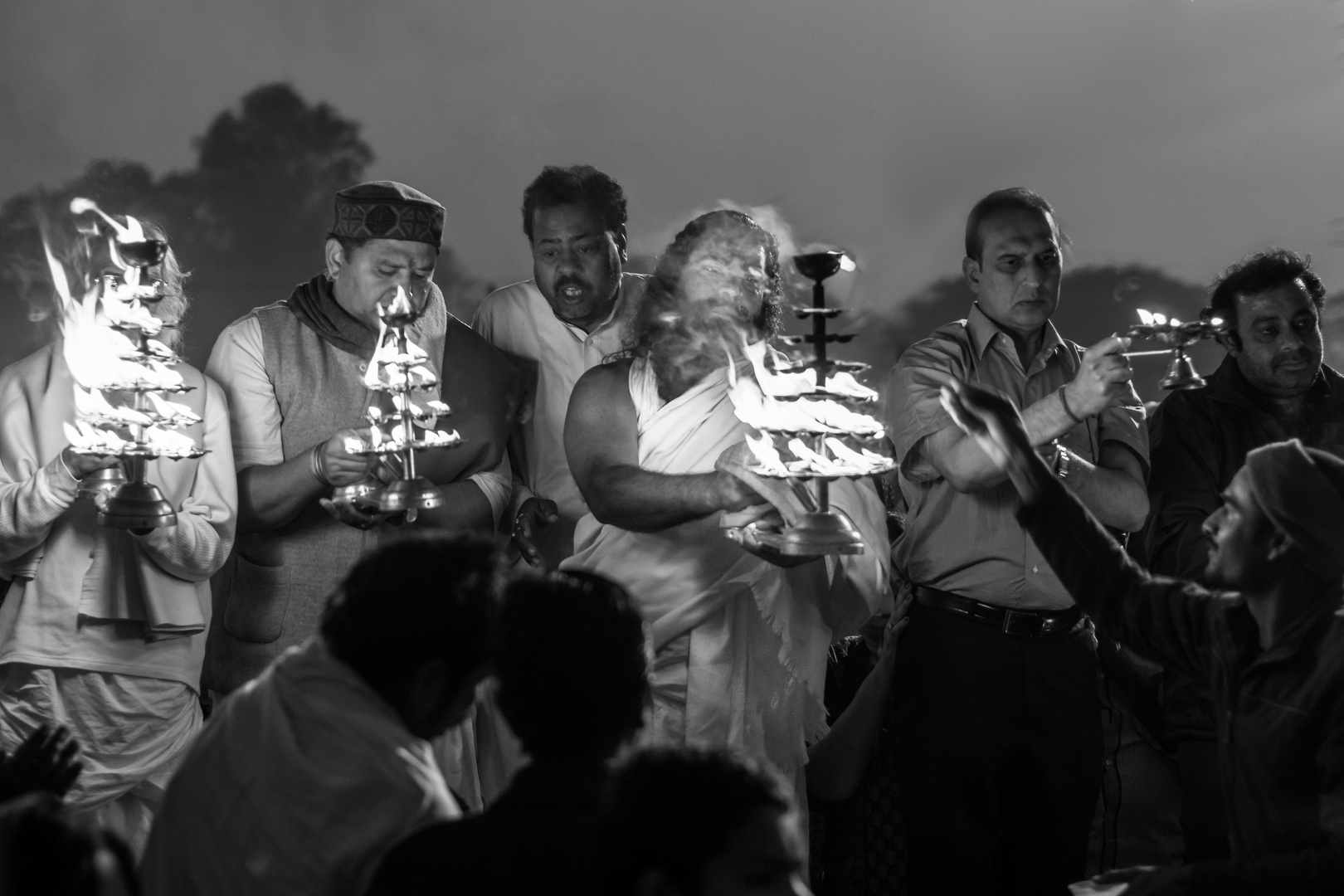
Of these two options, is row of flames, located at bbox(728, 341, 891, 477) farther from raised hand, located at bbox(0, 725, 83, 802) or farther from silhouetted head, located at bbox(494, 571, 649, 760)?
raised hand, located at bbox(0, 725, 83, 802)

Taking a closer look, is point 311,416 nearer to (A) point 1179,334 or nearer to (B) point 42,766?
(B) point 42,766

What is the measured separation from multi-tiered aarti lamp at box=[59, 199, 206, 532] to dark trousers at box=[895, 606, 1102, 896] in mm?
2133

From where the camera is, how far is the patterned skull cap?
3967 millimetres

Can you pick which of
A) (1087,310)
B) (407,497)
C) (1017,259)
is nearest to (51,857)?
(407,497)

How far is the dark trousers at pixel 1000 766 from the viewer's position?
3.92m

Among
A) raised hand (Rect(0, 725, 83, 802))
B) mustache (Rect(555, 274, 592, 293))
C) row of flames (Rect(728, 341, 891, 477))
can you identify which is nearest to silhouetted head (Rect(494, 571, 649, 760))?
raised hand (Rect(0, 725, 83, 802))

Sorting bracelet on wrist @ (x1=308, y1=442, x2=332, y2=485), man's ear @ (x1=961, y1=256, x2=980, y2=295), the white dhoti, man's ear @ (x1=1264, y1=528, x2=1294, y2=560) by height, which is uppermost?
man's ear @ (x1=961, y1=256, x2=980, y2=295)

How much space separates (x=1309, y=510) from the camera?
2.53 m

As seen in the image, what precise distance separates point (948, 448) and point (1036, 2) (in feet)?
11.7

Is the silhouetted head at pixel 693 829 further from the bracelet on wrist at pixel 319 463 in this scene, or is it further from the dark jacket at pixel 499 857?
the bracelet on wrist at pixel 319 463

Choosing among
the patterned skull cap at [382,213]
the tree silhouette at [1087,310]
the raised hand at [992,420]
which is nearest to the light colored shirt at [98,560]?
the patterned skull cap at [382,213]

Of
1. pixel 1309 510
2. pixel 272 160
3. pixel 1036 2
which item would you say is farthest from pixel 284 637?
pixel 1036 2

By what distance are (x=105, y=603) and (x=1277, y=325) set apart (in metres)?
3.60

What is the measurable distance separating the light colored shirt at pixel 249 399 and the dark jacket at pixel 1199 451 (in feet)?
8.27
